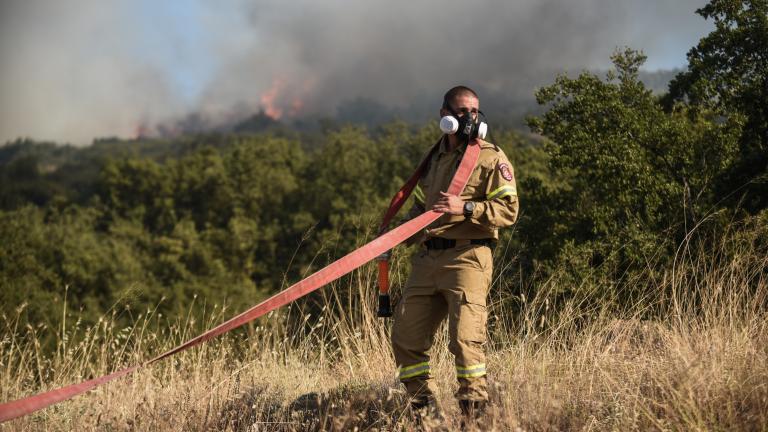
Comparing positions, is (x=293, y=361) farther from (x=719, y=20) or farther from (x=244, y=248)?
(x=244, y=248)

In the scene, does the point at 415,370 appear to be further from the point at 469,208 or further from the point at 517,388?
the point at 469,208

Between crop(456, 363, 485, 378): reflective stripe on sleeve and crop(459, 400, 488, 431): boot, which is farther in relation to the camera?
crop(456, 363, 485, 378): reflective stripe on sleeve

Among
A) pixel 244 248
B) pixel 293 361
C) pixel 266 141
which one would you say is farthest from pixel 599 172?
pixel 266 141

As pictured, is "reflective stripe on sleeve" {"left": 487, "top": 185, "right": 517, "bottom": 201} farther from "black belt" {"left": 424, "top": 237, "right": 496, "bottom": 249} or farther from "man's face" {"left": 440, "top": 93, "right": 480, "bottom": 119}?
"man's face" {"left": 440, "top": 93, "right": 480, "bottom": 119}

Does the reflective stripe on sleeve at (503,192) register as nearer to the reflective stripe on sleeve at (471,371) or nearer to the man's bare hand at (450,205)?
the man's bare hand at (450,205)

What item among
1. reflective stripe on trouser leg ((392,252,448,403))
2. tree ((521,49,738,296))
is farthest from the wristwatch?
tree ((521,49,738,296))

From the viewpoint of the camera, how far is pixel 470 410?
356cm

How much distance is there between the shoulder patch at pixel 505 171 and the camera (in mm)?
4066

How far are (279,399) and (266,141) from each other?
52258 millimetres

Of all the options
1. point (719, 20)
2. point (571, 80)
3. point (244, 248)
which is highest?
point (719, 20)

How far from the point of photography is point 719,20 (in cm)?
1312

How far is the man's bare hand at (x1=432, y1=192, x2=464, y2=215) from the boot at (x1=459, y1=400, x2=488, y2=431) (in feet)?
3.21

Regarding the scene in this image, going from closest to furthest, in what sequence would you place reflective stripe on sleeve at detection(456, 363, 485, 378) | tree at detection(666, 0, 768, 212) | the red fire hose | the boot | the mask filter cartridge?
the red fire hose
the boot
reflective stripe on sleeve at detection(456, 363, 485, 378)
the mask filter cartridge
tree at detection(666, 0, 768, 212)

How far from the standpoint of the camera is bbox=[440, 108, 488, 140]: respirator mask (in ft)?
13.1
